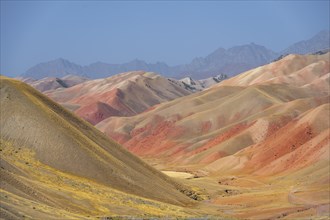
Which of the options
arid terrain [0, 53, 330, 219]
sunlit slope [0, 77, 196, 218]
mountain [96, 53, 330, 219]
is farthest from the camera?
mountain [96, 53, 330, 219]

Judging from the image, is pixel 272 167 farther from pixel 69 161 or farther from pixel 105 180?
pixel 69 161

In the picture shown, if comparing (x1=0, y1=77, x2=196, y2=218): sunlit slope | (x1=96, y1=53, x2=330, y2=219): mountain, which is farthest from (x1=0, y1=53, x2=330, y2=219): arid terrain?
(x1=96, y1=53, x2=330, y2=219): mountain

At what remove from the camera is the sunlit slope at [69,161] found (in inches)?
2891

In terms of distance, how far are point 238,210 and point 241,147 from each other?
92.8 meters

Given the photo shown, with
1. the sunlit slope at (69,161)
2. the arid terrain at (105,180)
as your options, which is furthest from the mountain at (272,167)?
the sunlit slope at (69,161)

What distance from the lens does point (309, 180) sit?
112375 millimetres

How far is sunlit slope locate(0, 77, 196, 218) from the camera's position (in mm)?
73438

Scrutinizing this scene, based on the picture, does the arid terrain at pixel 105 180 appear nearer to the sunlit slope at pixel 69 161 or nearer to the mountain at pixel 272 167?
the sunlit slope at pixel 69 161

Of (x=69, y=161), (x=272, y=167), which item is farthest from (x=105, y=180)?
(x=272, y=167)

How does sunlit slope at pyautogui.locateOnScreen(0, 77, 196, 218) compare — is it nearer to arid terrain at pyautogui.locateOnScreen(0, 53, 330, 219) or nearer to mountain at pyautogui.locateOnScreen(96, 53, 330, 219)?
arid terrain at pyautogui.locateOnScreen(0, 53, 330, 219)

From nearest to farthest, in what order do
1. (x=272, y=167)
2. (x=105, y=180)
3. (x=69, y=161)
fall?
(x=105, y=180), (x=69, y=161), (x=272, y=167)

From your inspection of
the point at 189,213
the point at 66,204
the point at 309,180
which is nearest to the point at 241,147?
the point at 309,180

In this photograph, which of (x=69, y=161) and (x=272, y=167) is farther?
(x=272, y=167)

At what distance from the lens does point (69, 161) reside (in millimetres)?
90625
